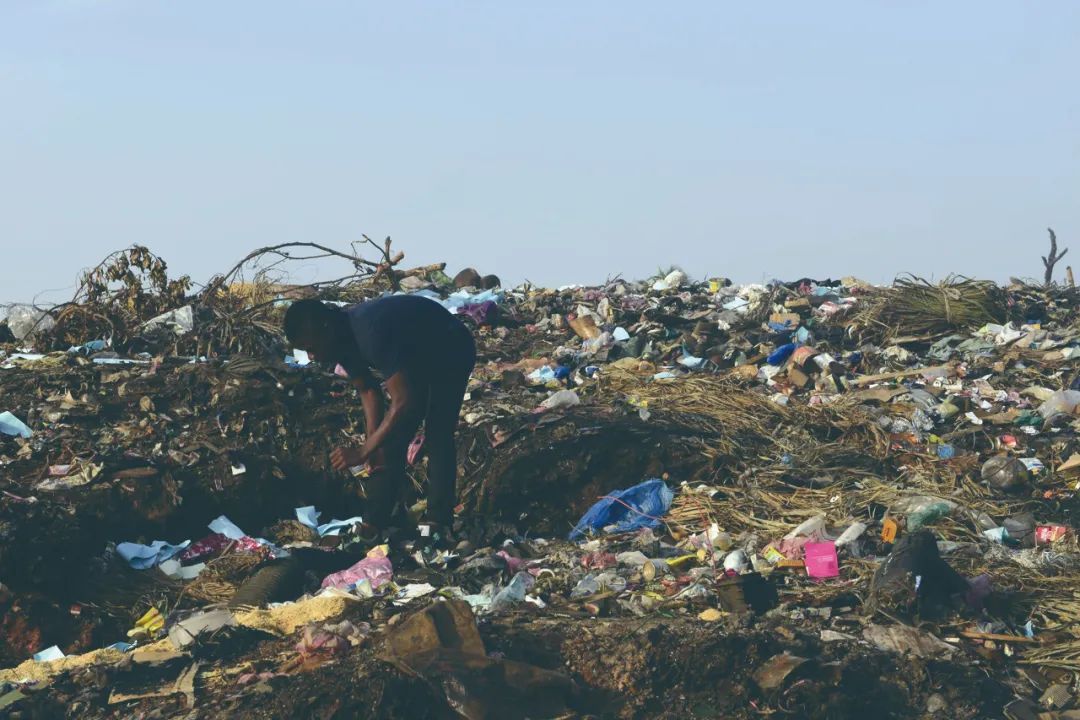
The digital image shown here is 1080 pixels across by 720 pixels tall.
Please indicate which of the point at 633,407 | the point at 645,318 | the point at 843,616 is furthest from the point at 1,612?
the point at 645,318

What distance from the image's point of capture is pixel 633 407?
791 centimetres

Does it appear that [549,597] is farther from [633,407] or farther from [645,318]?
[645,318]

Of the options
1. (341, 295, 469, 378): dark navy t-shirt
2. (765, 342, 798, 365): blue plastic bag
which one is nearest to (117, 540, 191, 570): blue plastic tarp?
(341, 295, 469, 378): dark navy t-shirt

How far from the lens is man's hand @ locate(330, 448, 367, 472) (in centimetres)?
529

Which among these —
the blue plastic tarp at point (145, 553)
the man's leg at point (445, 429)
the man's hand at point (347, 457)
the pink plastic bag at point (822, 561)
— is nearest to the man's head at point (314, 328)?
the man's hand at point (347, 457)

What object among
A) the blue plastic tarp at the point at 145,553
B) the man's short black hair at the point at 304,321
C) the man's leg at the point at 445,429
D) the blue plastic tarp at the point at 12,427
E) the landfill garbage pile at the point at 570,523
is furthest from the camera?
the blue plastic tarp at the point at 12,427

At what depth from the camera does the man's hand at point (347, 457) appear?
529 centimetres

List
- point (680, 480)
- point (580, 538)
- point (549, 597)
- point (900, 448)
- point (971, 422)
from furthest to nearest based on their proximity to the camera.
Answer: point (971, 422) < point (900, 448) < point (680, 480) < point (580, 538) < point (549, 597)

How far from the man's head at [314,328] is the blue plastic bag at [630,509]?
1738 millimetres

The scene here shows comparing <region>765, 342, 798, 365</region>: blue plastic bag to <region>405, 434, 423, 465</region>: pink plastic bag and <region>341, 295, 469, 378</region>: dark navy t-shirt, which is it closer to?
<region>405, 434, 423, 465</region>: pink plastic bag

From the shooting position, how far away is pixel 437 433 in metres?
5.83

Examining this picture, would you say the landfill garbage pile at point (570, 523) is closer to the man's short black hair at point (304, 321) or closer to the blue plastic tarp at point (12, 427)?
the blue plastic tarp at point (12, 427)

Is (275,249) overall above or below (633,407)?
above

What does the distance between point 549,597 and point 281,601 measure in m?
1.19
